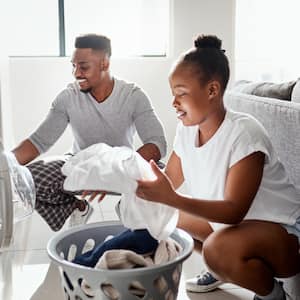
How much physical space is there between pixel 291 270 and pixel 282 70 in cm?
252

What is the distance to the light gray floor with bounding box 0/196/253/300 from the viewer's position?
6.25ft

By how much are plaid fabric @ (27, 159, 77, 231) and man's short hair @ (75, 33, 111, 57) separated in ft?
1.84

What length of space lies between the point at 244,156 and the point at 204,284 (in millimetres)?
612

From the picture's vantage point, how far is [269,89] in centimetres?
203

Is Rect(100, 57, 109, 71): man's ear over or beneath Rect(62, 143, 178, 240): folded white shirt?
over

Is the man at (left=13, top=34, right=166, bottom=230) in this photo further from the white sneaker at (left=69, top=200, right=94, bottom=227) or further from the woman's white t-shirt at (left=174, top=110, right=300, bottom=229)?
the woman's white t-shirt at (left=174, top=110, right=300, bottom=229)

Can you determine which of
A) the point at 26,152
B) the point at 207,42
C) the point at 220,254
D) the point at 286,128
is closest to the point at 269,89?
the point at 286,128

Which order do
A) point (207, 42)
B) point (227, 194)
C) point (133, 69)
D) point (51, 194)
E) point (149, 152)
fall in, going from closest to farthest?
point (227, 194)
point (207, 42)
point (51, 194)
point (149, 152)
point (133, 69)

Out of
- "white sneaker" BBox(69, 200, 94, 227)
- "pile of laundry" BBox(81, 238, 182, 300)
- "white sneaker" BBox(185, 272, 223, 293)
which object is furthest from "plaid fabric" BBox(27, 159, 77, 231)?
"pile of laundry" BBox(81, 238, 182, 300)

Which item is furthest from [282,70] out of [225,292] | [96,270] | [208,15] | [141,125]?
[96,270]

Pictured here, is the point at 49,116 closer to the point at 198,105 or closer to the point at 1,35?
the point at 198,105

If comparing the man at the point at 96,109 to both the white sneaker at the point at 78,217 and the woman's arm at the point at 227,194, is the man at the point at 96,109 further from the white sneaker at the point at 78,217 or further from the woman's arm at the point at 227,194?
the woman's arm at the point at 227,194

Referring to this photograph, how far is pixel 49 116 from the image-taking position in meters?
2.49

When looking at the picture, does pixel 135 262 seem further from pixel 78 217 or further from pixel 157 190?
pixel 78 217
